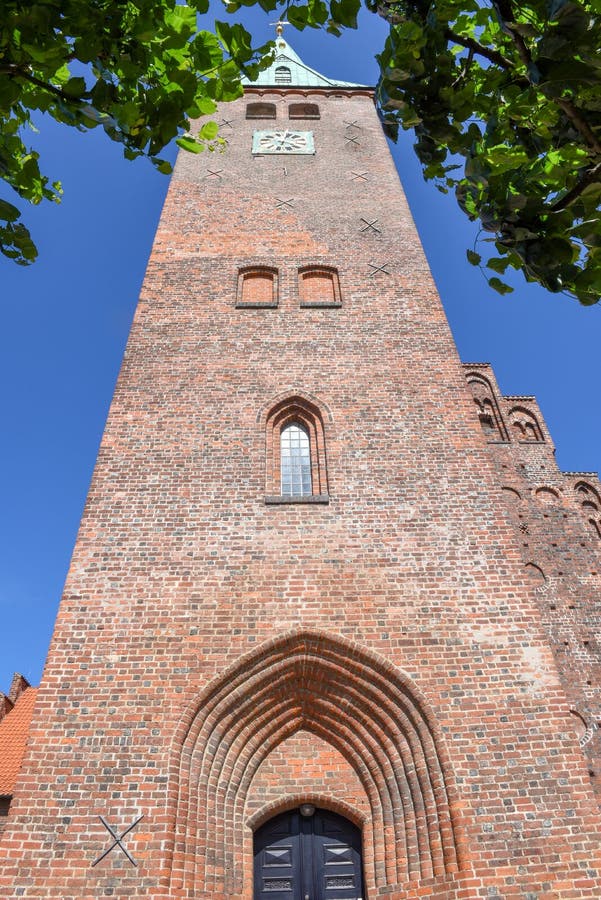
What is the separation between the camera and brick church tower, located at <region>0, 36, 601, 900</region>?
5691 mm

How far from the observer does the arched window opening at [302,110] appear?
15.6 metres

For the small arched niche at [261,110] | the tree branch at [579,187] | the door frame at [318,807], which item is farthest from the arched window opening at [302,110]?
the door frame at [318,807]

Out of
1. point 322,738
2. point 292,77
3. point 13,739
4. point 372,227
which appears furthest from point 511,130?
point 292,77

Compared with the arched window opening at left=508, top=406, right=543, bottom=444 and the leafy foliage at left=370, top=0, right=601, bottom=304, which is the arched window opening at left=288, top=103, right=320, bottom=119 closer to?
the arched window opening at left=508, top=406, right=543, bottom=444

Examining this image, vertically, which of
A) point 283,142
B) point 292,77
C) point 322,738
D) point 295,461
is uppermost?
point 292,77

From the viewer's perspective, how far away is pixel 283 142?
14188 mm

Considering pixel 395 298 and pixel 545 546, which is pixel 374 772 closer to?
pixel 395 298

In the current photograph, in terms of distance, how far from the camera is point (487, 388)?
18500 mm

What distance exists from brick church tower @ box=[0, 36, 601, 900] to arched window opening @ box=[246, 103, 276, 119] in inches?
316

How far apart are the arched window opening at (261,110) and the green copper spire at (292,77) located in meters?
0.69

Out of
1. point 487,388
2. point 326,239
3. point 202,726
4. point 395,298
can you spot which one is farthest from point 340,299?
point 487,388

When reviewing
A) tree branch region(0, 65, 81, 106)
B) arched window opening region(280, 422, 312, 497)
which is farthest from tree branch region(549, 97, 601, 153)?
arched window opening region(280, 422, 312, 497)

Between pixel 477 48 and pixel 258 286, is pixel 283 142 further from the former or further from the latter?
pixel 477 48

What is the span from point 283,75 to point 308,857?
19630 mm
